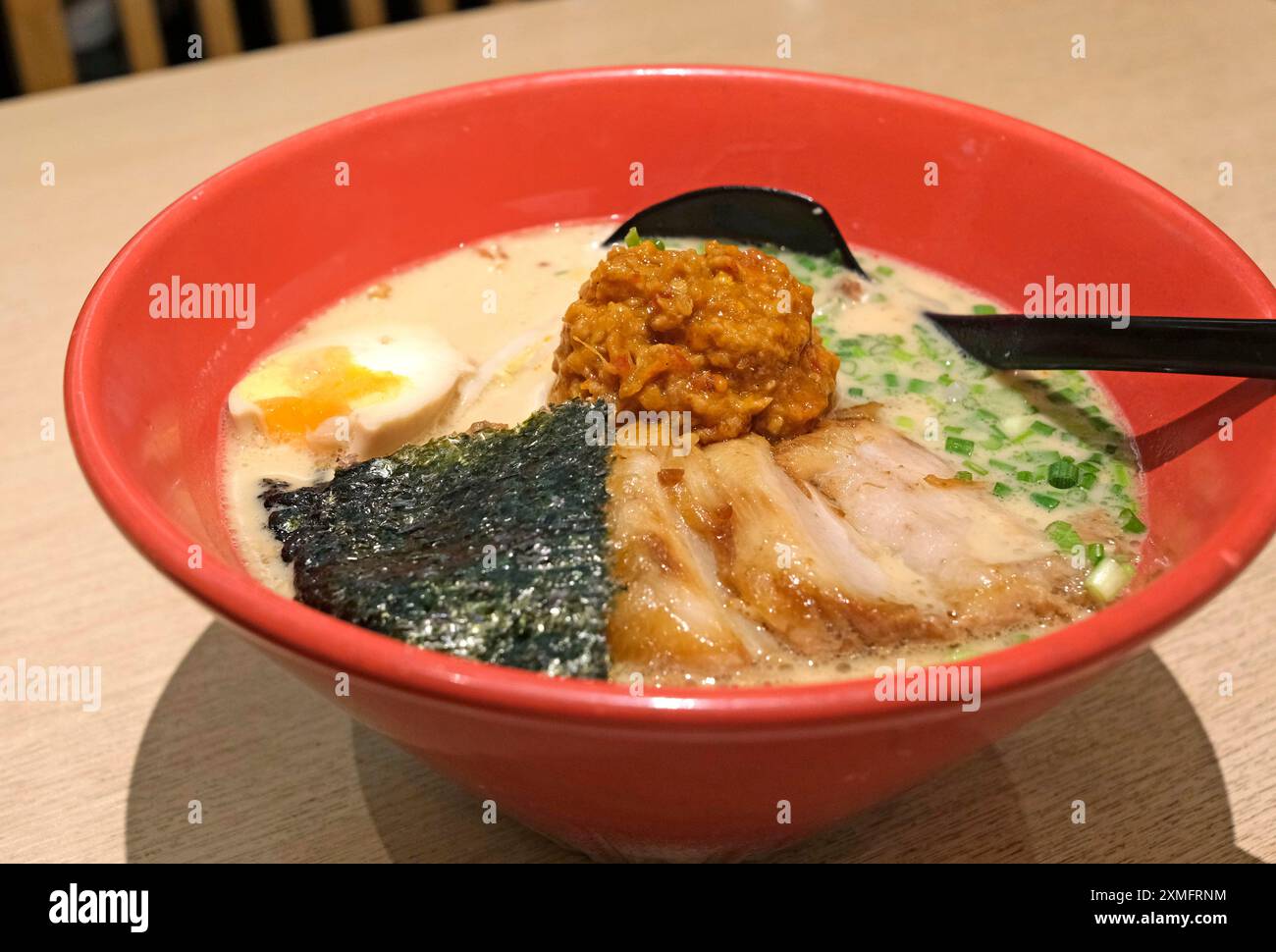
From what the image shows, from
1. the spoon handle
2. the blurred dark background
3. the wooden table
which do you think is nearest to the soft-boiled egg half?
the wooden table

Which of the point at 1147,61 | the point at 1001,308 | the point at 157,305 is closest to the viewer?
the point at 157,305

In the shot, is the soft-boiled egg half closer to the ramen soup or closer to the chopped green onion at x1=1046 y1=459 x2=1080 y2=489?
the ramen soup

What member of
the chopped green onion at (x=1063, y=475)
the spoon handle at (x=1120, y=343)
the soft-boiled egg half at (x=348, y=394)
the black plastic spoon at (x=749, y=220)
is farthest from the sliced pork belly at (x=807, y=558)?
the black plastic spoon at (x=749, y=220)

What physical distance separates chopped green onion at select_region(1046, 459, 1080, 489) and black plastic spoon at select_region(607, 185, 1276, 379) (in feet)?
0.41

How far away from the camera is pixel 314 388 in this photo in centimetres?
145

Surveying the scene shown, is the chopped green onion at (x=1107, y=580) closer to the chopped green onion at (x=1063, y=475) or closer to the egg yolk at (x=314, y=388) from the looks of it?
the chopped green onion at (x=1063, y=475)

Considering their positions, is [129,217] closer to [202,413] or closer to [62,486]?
[62,486]

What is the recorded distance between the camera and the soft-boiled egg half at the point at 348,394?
1418mm

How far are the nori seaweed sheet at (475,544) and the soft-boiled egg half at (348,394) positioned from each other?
116 millimetres

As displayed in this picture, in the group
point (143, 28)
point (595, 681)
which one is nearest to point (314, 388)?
point (595, 681)

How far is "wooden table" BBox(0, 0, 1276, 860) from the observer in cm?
121

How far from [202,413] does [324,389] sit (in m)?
0.15

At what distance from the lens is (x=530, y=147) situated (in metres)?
1.74

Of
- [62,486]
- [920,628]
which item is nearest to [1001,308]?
[920,628]
